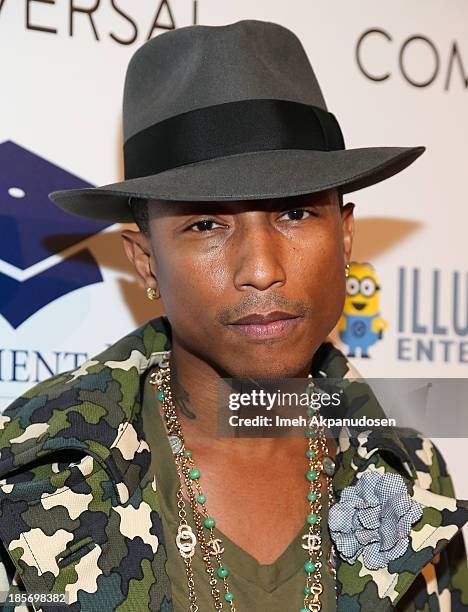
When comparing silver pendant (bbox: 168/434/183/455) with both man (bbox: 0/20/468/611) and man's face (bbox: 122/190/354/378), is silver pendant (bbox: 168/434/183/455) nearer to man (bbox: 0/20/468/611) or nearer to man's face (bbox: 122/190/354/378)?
man (bbox: 0/20/468/611)

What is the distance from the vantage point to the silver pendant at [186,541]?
133 centimetres

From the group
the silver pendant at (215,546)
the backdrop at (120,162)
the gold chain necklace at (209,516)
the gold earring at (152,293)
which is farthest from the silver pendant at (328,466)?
the backdrop at (120,162)

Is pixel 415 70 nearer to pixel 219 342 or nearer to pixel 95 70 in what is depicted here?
pixel 95 70

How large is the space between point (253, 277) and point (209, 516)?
14.5 inches

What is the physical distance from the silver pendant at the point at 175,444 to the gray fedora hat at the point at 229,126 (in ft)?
1.19

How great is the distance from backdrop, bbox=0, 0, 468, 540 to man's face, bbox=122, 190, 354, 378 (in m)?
0.40

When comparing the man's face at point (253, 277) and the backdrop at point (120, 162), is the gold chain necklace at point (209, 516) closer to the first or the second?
the man's face at point (253, 277)

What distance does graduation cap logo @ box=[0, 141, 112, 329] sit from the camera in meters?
1.67

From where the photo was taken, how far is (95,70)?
1.75 meters

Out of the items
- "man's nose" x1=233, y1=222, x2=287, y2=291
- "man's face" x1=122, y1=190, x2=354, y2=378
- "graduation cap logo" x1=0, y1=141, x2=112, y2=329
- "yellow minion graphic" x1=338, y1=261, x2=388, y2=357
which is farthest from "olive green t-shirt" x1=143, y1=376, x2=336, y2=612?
"yellow minion graphic" x1=338, y1=261, x2=388, y2=357

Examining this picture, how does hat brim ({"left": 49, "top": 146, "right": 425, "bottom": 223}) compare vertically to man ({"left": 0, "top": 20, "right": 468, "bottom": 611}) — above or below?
above

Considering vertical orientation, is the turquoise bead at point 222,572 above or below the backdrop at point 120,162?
below

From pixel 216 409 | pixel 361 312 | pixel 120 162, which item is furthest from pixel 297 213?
pixel 361 312

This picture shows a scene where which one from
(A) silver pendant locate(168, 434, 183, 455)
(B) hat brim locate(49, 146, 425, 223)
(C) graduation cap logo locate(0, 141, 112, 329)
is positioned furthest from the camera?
(C) graduation cap logo locate(0, 141, 112, 329)
